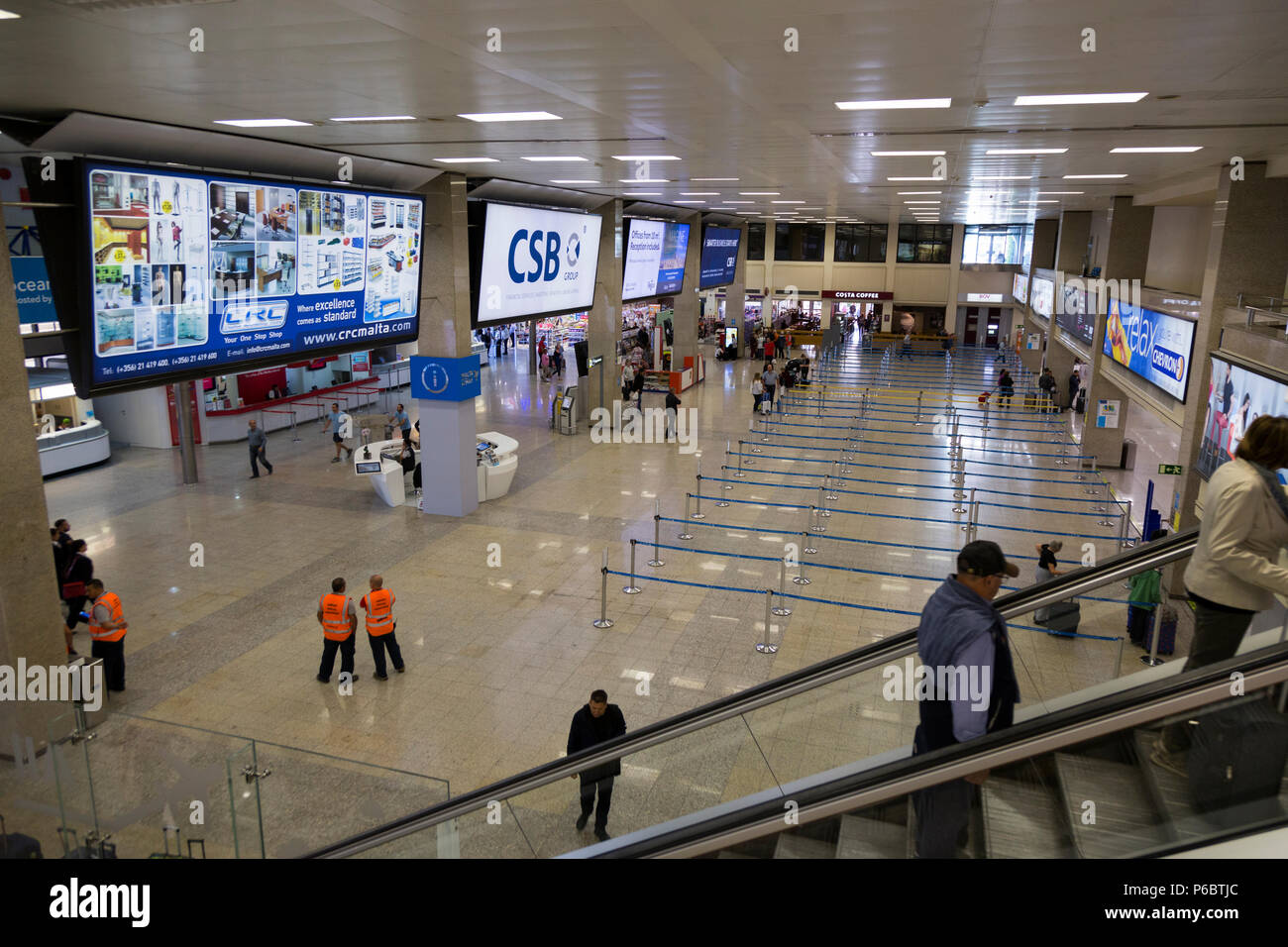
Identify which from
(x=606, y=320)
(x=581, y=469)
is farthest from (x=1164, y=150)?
(x=606, y=320)

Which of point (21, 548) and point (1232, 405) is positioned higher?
point (1232, 405)

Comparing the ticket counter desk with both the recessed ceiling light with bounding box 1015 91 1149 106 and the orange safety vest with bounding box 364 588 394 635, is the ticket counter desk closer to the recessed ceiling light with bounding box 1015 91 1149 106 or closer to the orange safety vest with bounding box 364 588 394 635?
the orange safety vest with bounding box 364 588 394 635

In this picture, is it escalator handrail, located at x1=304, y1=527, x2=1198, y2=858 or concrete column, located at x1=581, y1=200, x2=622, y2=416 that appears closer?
escalator handrail, located at x1=304, y1=527, x2=1198, y2=858

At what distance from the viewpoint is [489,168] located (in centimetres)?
1174

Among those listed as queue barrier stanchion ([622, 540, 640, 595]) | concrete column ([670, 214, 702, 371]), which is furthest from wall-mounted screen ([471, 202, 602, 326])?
concrete column ([670, 214, 702, 371])

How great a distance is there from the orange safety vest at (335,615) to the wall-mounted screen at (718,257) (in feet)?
71.3

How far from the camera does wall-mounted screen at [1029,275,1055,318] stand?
81.9 ft

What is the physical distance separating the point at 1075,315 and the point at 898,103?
17195 mm

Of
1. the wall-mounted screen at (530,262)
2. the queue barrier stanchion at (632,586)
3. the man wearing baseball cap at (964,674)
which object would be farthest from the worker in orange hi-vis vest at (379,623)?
the wall-mounted screen at (530,262)

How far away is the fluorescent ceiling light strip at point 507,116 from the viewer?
6977 mm

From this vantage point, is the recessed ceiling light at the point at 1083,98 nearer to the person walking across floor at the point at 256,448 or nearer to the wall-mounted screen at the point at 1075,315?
the wall-mounted screen at the point at 1075,315

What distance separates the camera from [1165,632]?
16.9ft

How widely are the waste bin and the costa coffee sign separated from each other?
77.9 ft

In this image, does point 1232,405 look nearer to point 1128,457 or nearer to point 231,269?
point 1128,457
